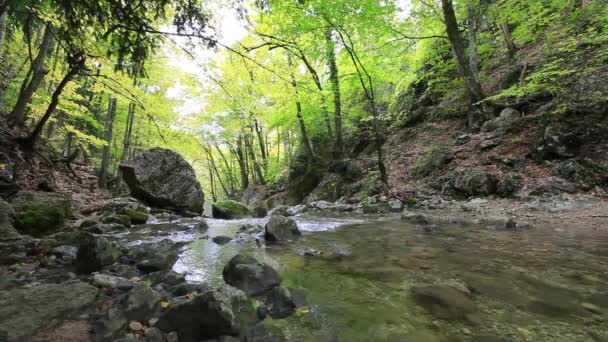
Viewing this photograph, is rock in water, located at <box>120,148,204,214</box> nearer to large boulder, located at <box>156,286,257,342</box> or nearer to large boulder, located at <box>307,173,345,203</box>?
large boulder, located at <box>307,173,345,203</box>

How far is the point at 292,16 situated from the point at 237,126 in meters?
13.8

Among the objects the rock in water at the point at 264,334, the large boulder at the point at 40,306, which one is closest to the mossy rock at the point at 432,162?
the rock in water at the point at 264,334

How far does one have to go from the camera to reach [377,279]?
319cm

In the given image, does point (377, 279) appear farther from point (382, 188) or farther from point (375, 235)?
point (382, 188)

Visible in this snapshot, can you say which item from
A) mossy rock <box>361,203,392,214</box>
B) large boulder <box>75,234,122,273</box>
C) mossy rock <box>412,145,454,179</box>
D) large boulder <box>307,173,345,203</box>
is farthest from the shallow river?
large boulder <box>307,173,345,203</box>

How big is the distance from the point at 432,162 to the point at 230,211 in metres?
7.55

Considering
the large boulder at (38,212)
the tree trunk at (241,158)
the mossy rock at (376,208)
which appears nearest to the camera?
the large boulder at (38,212)

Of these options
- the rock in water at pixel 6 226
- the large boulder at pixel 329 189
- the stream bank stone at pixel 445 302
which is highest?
the large boulder at pixel 329 189

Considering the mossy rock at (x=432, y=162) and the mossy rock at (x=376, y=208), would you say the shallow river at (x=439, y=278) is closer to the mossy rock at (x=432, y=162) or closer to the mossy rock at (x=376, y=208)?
the mossy rock at (x=376, y=208)

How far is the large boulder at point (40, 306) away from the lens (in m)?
1.93

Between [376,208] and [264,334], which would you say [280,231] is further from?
[376,208]

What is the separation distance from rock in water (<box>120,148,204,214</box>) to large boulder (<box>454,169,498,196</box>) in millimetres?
9459

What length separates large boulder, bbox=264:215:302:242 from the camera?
18.1 ft

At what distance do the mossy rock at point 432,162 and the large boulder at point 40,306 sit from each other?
373 inches
